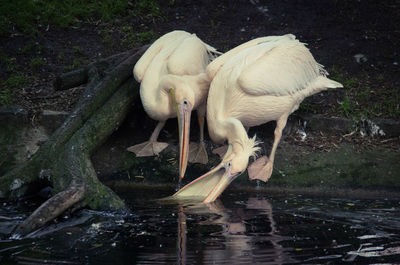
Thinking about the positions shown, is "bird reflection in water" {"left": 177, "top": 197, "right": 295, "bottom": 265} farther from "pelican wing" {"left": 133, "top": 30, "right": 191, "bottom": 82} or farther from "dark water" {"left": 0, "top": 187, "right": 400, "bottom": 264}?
"pelican wing" {"left": 133, "top": 30, "right": 191, "bottom": 82}

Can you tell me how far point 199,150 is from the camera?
5633 millimetres

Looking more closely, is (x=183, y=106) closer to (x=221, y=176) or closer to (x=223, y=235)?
(x=221, y=176)

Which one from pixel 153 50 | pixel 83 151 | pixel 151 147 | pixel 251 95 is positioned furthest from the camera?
pixel 153 50

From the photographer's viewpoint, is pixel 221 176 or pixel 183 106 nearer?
pixel 221 176

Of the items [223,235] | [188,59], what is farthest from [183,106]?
[223,235]

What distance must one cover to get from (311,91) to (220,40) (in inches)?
66.8

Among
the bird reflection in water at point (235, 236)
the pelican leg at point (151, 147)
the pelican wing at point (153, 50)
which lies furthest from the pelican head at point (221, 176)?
the pelican wing at point (153, 50)

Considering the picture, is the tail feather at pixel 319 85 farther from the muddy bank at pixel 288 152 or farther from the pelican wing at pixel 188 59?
the pelican wing at pixel 188 59

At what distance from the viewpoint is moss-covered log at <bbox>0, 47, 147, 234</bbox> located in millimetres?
4363

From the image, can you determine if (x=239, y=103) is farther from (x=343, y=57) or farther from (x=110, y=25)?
(x=110, y=25)

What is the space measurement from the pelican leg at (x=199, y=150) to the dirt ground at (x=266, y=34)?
914mm

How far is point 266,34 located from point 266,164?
219 cm

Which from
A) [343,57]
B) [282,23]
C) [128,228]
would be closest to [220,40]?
[282,23]

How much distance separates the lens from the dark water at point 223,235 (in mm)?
3604
